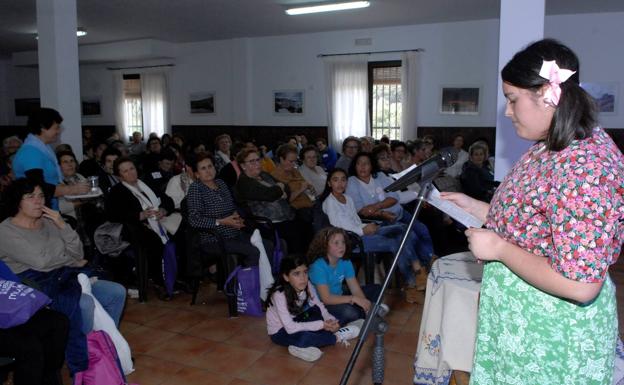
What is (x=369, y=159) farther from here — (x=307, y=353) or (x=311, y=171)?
(x=307, y=353)

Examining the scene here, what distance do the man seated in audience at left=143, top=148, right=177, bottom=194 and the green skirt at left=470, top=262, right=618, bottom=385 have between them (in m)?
3.90

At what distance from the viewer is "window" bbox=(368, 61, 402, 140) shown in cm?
920

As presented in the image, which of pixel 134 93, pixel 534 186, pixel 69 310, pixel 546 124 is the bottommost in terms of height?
pixel 69 310

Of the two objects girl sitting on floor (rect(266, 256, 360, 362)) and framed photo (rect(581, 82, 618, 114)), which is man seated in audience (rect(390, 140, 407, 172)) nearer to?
girl sitting on floor (rect(266, 256, 360, 362))

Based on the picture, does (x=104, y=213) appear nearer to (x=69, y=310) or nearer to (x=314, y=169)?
(x=69, y=310)

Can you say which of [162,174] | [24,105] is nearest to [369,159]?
[162,174]

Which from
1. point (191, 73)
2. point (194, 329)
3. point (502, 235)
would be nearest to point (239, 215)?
point (194, 329)

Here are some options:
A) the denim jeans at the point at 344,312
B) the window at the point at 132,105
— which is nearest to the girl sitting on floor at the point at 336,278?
the denim jeans at the point at 344,312

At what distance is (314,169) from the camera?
5.55 meters

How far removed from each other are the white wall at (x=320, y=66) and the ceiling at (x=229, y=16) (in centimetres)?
26

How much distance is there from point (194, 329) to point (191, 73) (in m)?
8.60

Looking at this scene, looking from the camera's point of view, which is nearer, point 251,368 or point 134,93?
point 251,368

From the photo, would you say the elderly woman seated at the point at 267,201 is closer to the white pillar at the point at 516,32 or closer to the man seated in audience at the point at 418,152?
the white pillar at the point at 516,32

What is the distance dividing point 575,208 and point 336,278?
2.45 meters
